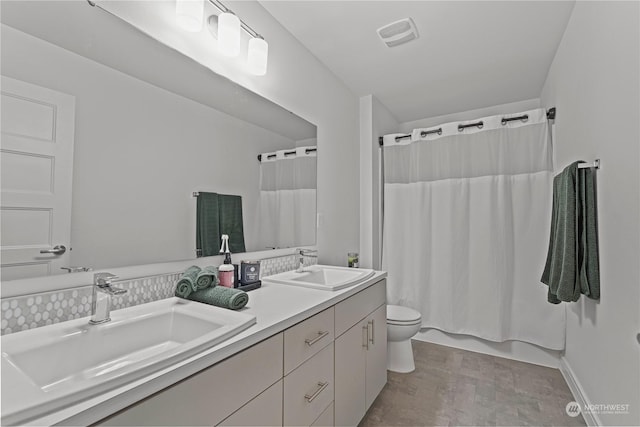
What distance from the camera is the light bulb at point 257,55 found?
1.62m

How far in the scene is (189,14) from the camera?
126cm

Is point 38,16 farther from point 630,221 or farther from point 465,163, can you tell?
point 465,163

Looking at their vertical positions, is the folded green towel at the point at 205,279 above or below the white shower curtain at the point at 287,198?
below

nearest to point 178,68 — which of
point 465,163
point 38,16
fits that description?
Answer: point 38,16

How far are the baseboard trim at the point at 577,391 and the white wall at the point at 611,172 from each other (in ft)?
0.15

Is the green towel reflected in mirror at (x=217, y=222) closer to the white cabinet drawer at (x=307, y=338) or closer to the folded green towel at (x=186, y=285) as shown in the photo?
the folded green towel at (x=186, y=285)

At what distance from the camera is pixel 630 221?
1226mm

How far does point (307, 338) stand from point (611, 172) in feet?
5.07

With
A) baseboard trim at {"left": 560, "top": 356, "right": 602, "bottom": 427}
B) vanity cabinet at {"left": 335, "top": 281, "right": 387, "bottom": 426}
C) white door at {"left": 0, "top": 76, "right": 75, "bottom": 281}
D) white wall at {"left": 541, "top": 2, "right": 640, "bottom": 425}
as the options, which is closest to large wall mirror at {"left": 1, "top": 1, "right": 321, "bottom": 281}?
white door at {"left": 0, "top": 76, "right": 75, "bottom": 281}

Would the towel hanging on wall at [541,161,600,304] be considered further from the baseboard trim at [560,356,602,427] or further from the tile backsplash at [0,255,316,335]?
the tile backsplash at [0,255,316,335]

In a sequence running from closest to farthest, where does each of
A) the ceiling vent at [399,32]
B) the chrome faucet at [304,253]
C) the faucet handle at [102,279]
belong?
the faucet handle at [102,279]
the ceiling vent at [399,32]
the chrome faucet at [304,253]

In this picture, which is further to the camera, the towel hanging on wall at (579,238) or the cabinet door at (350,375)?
the towel hanging on wall at (579,238)

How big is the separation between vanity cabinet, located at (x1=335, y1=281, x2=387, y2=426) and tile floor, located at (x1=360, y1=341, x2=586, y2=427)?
0.72 ft

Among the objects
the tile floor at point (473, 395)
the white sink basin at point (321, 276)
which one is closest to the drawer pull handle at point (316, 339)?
the white sink basin at point (321, 276)
